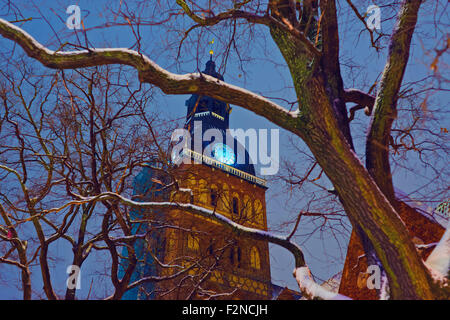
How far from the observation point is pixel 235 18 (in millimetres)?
3902

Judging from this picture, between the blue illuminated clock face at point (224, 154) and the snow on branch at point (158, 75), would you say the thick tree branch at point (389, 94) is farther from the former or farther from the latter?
the blue illuminated clock face at point (224, 154)

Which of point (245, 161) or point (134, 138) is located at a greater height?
point (245, 161)

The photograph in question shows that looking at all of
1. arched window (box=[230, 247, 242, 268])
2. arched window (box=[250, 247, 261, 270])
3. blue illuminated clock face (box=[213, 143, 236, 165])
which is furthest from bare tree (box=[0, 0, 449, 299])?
blue illuminated clock face (box=[213, 143, 236, 165])

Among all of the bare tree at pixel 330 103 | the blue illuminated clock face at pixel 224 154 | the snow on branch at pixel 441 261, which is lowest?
the snow on branch at pixel 441 261

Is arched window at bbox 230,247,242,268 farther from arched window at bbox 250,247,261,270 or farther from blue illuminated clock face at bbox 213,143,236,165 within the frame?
blue illuminated clock face at bbox 213,143,236,165

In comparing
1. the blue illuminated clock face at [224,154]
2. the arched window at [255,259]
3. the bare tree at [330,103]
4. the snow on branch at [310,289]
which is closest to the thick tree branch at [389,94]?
the bare tree at [330,103]

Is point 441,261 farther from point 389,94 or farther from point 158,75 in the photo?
point 158,75

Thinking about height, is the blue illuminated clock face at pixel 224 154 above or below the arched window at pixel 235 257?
above

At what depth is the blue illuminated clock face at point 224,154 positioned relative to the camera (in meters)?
46.6

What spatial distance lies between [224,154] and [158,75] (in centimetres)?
4412

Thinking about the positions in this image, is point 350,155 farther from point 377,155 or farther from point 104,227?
point 104,227

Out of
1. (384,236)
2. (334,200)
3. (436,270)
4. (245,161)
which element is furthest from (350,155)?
(245,161)

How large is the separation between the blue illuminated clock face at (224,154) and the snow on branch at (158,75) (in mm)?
42488
